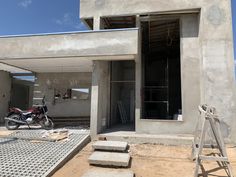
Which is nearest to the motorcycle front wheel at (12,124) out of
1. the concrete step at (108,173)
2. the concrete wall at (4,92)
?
the concrete wall at (4,92)

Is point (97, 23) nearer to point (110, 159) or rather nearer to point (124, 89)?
point (124, 89)

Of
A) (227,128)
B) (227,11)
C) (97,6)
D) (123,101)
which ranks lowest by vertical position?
(227,128)

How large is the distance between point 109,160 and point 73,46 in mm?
4326

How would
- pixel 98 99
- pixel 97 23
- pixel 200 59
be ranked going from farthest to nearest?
pixel 97 23 → pixel 98 99 → pixel 200 59

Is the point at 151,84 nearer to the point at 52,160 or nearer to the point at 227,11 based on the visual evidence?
A: the point at 227,11

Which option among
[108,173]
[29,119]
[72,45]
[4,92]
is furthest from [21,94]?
[108,173]

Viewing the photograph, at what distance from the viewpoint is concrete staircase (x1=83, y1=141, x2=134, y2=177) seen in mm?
4660

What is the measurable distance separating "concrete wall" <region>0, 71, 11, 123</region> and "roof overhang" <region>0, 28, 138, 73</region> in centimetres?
325

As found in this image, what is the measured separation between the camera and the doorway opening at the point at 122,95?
34.3 ft

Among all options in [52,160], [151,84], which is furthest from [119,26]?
[52,160]

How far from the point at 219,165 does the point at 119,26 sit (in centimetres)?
736

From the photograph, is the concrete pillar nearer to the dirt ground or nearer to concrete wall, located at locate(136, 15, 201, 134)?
the dirt ground

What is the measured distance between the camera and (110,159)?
5.35 m

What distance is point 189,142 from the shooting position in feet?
23.1
